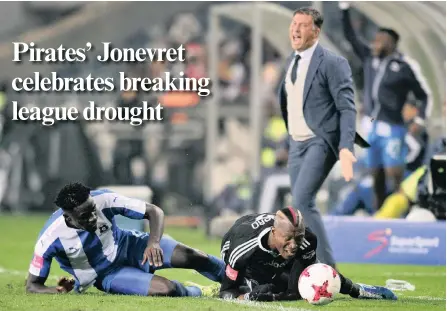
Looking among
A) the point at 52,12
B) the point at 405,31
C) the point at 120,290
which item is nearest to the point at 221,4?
the point at 52,12

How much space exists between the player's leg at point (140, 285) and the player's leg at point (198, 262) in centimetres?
25

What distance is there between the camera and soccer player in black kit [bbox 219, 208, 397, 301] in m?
7.36

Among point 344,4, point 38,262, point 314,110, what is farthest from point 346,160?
point 344,4

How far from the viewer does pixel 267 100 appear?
18766mm

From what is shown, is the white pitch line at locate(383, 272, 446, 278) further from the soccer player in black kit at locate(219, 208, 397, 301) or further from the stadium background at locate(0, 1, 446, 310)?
the soccer player in black kit at locate(219, 208, 397, 301)

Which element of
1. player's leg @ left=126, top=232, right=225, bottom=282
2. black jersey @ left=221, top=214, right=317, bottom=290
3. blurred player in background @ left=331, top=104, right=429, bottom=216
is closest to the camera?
black jersey @ left=221, top=214, right=317, bottom=290

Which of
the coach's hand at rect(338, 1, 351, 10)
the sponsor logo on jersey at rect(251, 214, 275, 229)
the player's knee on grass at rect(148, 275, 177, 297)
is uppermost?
the coach's hand at rect(338, 1, 351, 10)

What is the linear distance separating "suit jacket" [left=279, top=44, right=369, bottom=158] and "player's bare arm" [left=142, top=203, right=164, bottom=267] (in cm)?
171

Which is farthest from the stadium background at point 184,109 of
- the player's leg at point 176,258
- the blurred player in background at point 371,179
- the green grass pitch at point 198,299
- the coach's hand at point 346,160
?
the coach's hand at point 346,160

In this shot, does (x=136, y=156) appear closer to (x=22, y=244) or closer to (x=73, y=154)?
(x=73, y=154)

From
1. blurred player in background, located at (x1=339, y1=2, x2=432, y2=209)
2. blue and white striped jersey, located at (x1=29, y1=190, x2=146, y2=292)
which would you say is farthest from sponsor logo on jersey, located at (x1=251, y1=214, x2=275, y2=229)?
blurred player in background, located at (x1=339, y1=2, x2=432, y2=209)

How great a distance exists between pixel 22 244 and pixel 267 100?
21.7 feet

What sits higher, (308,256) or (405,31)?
(405,31)

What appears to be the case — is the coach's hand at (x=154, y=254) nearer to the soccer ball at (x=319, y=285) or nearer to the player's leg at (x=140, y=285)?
the player's leg at (x=140, y=285)
